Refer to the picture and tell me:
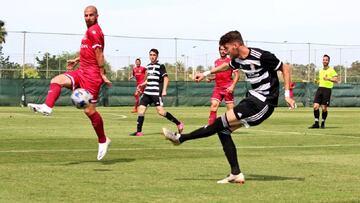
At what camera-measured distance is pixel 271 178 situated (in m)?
9.47

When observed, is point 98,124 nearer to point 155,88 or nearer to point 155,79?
point 155,88

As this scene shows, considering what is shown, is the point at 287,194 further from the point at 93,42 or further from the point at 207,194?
the point at 93,42

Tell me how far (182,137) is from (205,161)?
2382mm

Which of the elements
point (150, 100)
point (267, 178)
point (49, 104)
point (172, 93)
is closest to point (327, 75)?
point (150, 100)

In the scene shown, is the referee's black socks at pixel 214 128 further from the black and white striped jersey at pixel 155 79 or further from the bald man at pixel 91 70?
the black and white striped jersey at pixel 155 79

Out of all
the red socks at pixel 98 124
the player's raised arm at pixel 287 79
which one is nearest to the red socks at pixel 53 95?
the red socks at pixel 98 124

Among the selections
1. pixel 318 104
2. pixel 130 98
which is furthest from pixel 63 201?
pixel 130 98

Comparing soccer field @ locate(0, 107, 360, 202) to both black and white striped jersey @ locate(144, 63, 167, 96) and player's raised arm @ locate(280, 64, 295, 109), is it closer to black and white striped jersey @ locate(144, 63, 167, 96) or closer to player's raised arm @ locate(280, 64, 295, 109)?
player's raised arm @ locate(280, 64, 295, 109)

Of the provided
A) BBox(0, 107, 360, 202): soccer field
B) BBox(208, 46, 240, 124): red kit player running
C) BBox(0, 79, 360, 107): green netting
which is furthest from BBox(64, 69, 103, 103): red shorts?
Answer: BBox(0, 79, 360, 107): green netting

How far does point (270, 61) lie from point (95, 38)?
3.36 m

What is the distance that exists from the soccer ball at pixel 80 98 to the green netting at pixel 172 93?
3290 centimetres

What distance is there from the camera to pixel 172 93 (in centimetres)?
4725

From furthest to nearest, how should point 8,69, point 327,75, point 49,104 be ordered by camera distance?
point 8,69
point 327,75
point 49,104

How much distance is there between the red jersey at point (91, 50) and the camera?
37.2 ft
